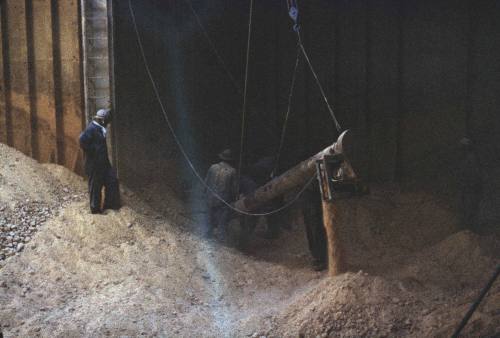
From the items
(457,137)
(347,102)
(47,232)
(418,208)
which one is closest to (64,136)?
(47,232)

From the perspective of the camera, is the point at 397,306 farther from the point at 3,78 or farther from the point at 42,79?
the point at 3,78

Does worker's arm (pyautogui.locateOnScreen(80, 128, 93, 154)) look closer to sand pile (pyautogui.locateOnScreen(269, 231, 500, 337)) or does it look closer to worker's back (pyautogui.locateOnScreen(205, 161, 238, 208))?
worker's back (pyautogui.locateOnScreen(205, 161, 238, 208))

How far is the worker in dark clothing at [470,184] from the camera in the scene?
9.79 metres

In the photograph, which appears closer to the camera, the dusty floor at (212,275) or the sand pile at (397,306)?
the sand pile at (397,306)

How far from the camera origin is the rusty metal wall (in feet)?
34.4

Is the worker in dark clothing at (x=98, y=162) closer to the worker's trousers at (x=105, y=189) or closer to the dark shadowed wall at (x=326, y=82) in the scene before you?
the worker's trousers at (x=105, y=189)

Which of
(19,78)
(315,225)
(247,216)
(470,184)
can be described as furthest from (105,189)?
(470,184)

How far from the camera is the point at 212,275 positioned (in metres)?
8.73

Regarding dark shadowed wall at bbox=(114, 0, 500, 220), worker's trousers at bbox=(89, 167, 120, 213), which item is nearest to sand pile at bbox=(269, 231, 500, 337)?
dark shadowed wall at bbox=(114, 0, 500, 220)

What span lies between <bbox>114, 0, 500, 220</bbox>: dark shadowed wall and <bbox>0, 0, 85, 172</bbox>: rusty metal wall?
36.8 inches

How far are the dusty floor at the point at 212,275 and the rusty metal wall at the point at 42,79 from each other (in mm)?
507

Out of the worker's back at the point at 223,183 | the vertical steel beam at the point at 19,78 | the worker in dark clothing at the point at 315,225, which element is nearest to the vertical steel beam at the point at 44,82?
the vertical steel beam at the point at 19,78

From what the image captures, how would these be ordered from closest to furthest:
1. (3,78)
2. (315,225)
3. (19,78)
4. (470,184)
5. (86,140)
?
1. (315,225)
2. (86,140)
3. (470,184)
4. (19,78)
5. (3,78)

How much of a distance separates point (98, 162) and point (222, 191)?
214cm
